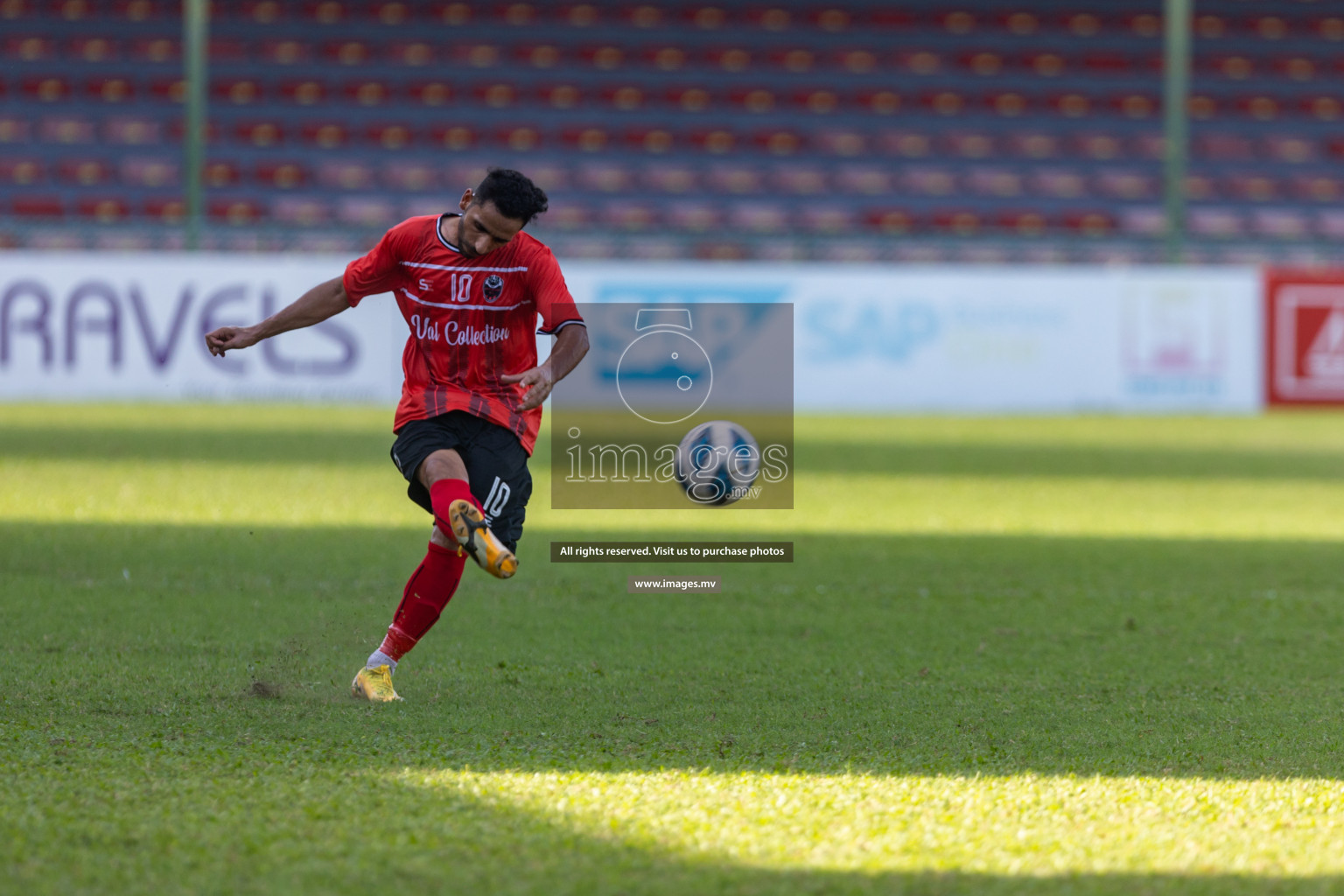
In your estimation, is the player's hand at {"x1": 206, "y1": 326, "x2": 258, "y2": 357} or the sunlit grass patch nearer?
the sunlit grass patch

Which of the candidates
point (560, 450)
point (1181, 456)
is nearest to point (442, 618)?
point (560, 450)

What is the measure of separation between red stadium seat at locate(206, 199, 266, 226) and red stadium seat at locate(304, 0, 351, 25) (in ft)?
12.7

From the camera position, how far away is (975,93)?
24.7 meters

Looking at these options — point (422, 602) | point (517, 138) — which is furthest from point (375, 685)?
point (517, 138)

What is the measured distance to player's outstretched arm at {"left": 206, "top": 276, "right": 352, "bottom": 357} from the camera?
4.75m

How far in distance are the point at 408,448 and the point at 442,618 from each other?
1636 mm

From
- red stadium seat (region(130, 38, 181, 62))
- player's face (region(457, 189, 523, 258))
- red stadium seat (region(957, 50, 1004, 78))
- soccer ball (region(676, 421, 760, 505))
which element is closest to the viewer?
player's face (region(457, 189, 523, 258))

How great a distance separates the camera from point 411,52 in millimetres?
24188

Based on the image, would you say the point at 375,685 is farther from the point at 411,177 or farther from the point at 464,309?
the point at 411,177

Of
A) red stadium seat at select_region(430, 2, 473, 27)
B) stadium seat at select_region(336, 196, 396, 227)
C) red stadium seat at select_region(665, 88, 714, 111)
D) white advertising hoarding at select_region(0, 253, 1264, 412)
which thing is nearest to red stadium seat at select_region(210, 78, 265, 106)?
stadium seat at select_region(336, 196, 396, 227)

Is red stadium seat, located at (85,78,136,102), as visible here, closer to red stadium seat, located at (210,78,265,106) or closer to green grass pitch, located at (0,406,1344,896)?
red stadium seat, located at (210,78,265,106)

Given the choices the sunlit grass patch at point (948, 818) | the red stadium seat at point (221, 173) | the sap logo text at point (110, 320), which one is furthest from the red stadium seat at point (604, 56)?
the sunlit grass patch at point (948, 818)

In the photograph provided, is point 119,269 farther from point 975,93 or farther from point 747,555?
point 975,93

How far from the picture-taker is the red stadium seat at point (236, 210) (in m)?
21.9
